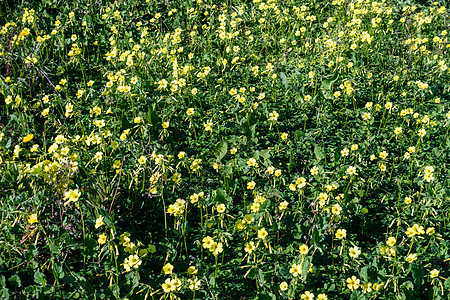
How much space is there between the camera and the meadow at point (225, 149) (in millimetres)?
2951

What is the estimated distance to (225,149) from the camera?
145 inches

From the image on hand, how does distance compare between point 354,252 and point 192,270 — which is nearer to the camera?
point 192,270

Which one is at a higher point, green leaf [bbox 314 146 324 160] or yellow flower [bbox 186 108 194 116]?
yellow flower [bbox 186 108 194 116]

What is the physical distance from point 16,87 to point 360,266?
3233mm

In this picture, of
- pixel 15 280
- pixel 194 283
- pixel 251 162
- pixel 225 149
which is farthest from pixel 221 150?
pixel 15 280

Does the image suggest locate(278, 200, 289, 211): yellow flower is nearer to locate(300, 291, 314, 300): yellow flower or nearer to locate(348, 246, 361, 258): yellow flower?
locate(348, 246, 361, 258): yellow flower

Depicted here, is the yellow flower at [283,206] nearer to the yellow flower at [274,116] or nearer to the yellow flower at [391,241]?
the yellow flower at [391,241]

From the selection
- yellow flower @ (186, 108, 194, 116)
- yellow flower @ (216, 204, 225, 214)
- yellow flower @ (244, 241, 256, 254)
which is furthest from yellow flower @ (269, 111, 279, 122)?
yellow flower @ (244, 241, 256, 254)

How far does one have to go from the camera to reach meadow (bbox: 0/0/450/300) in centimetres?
295

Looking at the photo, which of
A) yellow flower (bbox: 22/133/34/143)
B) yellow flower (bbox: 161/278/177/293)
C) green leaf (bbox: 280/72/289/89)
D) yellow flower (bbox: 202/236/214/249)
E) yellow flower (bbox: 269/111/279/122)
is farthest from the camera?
green leaf (bbox: 280/72/289/89)

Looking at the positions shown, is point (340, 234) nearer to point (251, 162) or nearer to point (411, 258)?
point (411, 258)

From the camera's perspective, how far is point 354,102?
13.7ft

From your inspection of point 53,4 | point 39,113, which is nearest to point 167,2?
point 53,4

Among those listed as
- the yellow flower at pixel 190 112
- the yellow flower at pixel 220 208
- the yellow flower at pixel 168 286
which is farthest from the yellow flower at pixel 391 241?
the yellow flower at pixel 190 112
